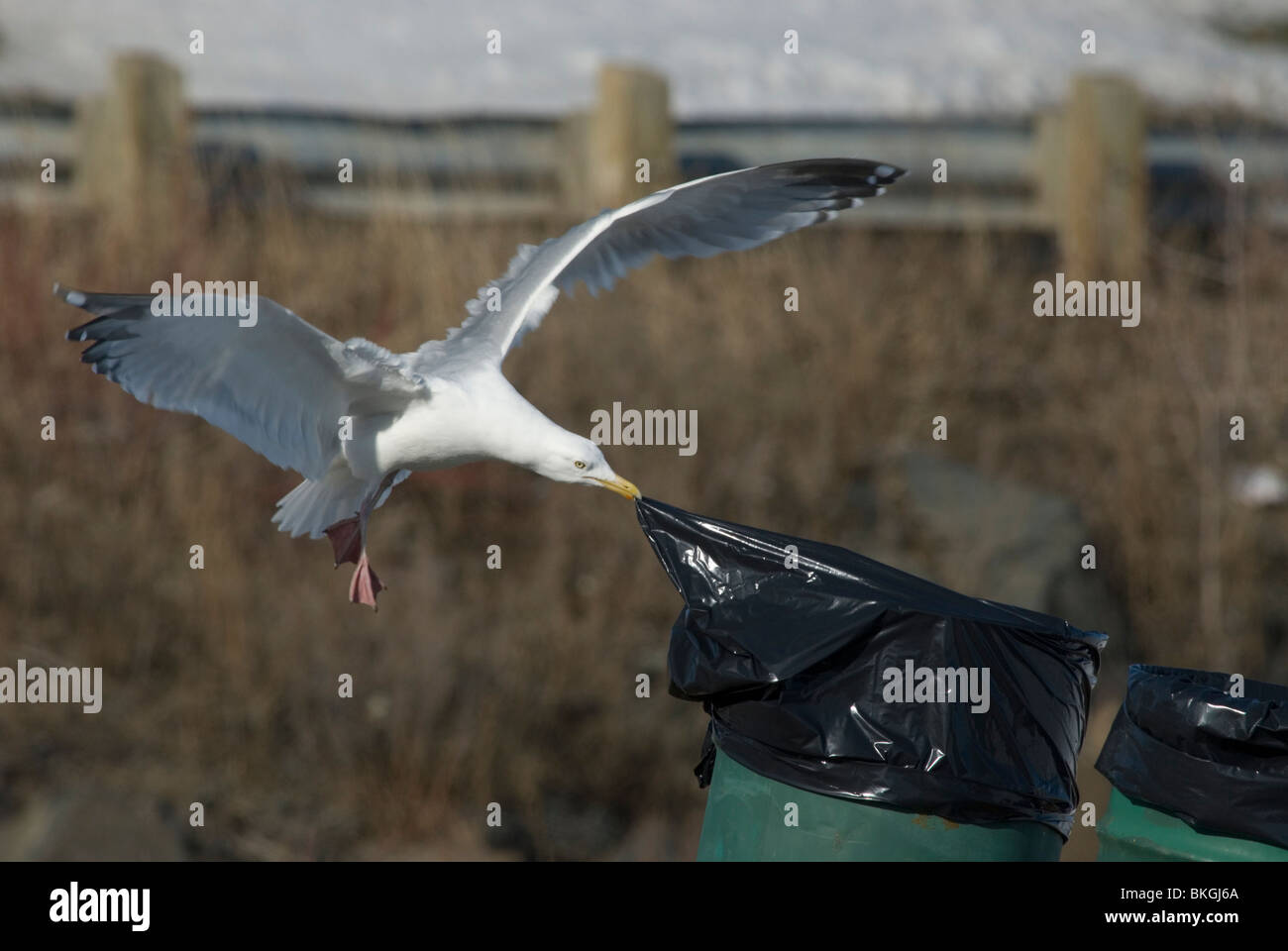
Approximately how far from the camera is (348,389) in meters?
2.78

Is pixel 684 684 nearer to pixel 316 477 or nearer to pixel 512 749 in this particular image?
pixel 316 477

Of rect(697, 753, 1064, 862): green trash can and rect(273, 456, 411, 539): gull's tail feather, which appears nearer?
rect(697, 753, 1064, 862): green trash can

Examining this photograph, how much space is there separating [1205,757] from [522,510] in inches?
→ 194

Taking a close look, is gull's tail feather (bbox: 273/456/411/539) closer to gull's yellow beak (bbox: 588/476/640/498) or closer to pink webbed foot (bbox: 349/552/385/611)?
pink webbed foot (bbox: 349/552/385/611)

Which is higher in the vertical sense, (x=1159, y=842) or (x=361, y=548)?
(x=361, y=548)

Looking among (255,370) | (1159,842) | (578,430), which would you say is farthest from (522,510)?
(1159,842)

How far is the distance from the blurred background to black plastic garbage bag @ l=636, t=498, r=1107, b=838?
5.97 ft

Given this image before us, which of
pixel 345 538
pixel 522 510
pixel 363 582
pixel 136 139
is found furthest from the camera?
pixel 136 139

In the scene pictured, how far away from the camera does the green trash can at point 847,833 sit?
7.79 ft

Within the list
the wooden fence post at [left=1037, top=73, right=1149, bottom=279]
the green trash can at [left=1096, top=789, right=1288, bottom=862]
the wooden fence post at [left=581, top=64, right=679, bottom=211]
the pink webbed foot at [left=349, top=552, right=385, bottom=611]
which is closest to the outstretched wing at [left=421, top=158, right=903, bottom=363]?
the pink webbed foot at [left=349, top=552, right=385, bottom=611]

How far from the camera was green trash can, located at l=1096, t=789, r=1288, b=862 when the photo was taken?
8.36ft

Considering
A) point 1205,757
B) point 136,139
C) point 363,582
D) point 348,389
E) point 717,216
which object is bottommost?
point 1205,757

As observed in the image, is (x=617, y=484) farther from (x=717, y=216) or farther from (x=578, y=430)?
(x=578, y=430)

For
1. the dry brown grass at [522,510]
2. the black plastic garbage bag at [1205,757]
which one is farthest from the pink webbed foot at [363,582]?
the dry brown grass at [522,510]
